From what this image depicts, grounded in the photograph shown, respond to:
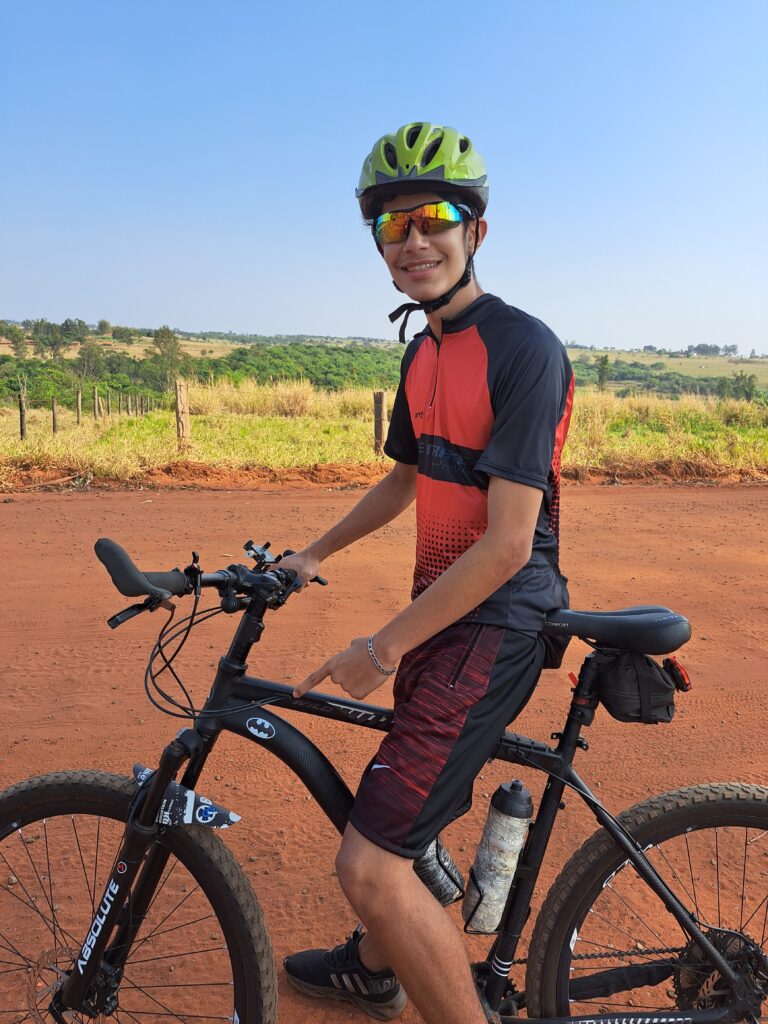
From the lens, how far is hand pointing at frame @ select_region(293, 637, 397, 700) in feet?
5.91

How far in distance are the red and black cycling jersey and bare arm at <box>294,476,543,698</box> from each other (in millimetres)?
58

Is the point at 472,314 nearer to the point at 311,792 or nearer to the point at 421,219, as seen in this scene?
the point at 421,219

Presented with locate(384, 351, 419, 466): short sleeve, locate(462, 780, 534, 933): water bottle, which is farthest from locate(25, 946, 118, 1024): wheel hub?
locate(384, 351, 419, 466): short sleeve

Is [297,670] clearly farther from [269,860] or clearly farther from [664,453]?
[664,453]

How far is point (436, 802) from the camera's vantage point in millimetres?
1762

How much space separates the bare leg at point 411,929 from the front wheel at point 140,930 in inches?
13.6

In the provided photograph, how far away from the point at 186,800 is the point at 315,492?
8502 millimetres

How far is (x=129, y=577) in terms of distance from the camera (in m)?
1.60

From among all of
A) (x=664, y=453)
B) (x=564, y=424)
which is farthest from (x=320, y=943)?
(x=664, y=453)

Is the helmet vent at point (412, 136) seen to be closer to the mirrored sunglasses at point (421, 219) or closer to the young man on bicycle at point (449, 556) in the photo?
the young man on bicycle at point (449, 556)

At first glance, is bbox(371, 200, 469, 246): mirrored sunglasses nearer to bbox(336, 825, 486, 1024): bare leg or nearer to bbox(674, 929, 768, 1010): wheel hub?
bbox(336, 825, 486, 1024): bare leg

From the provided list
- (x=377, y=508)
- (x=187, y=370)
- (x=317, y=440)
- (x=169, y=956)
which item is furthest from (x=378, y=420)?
(x=187, y=370)

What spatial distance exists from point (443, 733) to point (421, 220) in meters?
1.23

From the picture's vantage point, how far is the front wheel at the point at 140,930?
191 cm
